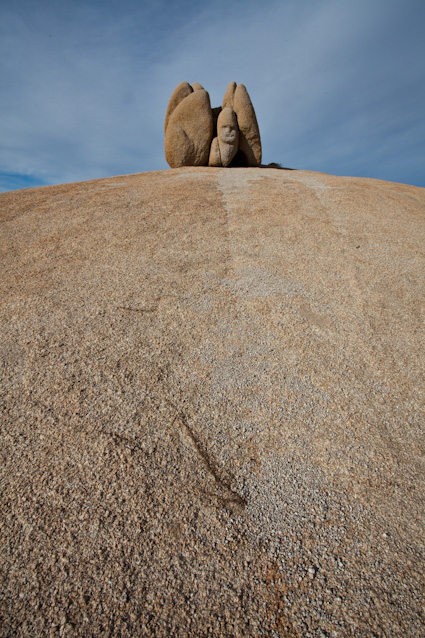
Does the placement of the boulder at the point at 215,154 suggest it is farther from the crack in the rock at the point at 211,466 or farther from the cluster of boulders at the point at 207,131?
the crack in the rock at the point at 211,466

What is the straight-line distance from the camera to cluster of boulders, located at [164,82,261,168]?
13.9 m

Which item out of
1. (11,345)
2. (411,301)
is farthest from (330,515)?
(411,301)

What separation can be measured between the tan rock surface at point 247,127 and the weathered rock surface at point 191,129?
52.2 inches

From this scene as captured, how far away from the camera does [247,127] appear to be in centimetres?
1426

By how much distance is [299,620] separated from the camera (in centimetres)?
175

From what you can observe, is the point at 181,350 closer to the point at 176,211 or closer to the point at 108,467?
→ the point at 108,467

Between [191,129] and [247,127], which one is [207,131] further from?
[247,127]

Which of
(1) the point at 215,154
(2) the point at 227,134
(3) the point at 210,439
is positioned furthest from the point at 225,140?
(3) the point at 210,439

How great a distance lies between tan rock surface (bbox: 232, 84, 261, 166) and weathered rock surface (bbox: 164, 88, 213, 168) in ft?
4.35

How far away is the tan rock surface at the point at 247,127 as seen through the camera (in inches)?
562

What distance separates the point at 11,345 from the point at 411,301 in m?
5.55

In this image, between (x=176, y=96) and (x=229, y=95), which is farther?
(x=229, y=95)

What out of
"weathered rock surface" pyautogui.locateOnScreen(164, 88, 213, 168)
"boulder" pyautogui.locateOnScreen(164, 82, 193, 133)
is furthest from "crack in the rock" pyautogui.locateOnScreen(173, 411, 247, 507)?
"boulder" pyautogui.locateOnScreen(164, 82, 193, 133)

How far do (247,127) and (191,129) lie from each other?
244 centimetres
